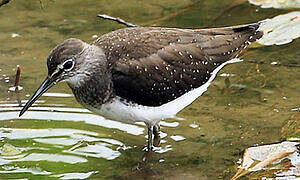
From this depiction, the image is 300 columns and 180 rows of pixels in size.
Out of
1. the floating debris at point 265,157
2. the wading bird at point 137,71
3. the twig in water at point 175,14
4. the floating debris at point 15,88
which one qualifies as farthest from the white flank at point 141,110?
the twig in water at point 175,14

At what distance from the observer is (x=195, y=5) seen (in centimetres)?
1055

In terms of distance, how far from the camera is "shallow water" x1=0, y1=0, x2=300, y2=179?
270 inches

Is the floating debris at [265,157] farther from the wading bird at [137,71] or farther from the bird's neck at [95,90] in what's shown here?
the bird's neck at [95,90]

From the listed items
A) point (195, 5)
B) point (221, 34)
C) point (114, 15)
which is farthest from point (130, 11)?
point (221, 34)

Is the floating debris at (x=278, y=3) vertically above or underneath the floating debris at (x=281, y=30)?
above

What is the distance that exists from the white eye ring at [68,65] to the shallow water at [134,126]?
1.11 metres

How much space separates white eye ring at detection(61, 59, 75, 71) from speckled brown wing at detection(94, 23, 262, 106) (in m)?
0.42

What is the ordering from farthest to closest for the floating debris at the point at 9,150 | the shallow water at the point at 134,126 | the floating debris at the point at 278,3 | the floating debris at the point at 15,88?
the floating debris at the point at 278,3 → the floating debris at the point at 15,88 → the floating debris at the point at 9,150 → the shallow water at the point at 134,126

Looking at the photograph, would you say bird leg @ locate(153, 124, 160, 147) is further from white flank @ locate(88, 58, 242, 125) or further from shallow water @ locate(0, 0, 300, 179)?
white flank @ locate(88, 58, 242, 125)

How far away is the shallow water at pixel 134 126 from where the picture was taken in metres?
6.86

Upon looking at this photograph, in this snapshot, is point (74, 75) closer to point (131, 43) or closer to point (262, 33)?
point (131, 43)

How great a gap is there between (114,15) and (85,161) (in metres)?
4.01

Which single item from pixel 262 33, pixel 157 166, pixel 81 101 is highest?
pixel 262 33

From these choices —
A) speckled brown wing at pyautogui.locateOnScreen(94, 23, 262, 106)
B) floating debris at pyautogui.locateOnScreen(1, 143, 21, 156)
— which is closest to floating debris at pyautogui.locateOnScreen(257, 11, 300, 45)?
speckled brown wing at pyautogui.locateOnScreen(94, 23, 262, 106)
